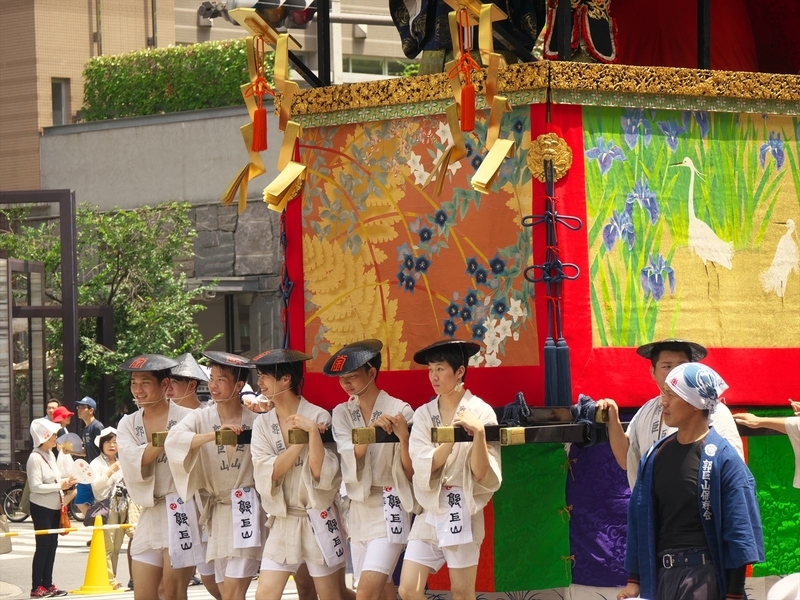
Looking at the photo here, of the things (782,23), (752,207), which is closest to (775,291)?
(752,207)

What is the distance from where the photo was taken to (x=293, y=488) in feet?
28.5

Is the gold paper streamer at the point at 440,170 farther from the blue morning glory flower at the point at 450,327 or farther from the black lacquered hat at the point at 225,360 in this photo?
the black lacquered hat at the point at 225,360

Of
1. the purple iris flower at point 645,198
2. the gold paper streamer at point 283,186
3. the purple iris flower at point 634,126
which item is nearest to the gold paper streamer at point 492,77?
the purple iris flower at point 634,126

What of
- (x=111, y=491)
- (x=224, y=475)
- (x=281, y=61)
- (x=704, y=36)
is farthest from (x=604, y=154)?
(x=111, y=491)

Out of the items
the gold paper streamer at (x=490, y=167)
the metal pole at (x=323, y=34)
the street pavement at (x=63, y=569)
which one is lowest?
the street pavement at (x=63, y=569)

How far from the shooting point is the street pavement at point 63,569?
1277 cm

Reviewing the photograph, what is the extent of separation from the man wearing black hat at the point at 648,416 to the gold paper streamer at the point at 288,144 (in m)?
2.51

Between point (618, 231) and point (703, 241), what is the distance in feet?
1.84

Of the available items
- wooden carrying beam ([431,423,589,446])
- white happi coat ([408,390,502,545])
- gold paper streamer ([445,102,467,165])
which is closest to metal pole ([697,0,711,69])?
gold paper streamer ([445,102,467,165])

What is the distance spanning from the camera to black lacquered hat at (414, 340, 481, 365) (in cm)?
809

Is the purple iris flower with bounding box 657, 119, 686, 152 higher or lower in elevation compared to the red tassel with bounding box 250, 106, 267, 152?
lower

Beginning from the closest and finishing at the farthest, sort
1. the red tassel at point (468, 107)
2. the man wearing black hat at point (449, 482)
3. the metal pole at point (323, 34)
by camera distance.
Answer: the man wearing black hat at point (449, 482), the red tassel at point (468, 107), the metal pole at point (323, 34)

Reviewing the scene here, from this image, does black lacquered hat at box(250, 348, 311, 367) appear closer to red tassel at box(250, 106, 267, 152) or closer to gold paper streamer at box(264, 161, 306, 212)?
gold paper streamer at box(264, 161, 306, 212)

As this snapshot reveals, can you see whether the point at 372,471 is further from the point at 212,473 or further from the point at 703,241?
the point at 703,241
